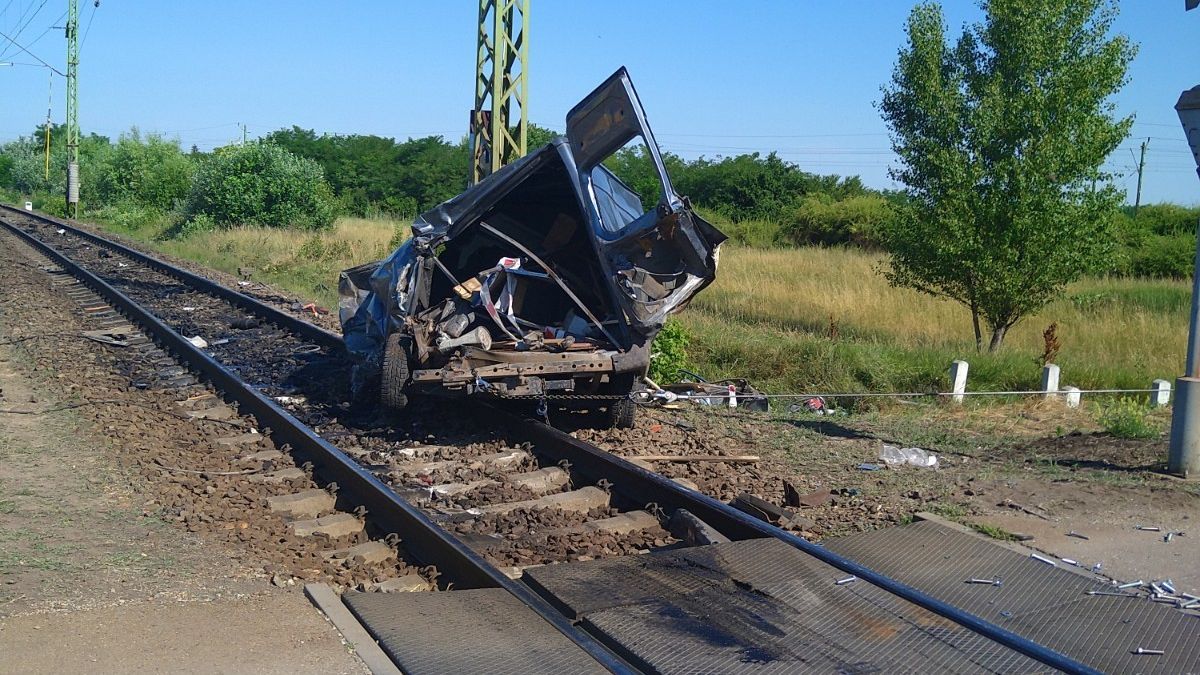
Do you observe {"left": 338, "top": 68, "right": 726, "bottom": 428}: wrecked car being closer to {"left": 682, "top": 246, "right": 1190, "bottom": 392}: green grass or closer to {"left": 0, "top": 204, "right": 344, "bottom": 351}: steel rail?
{"left": 0, "top": 204, "right": 344, "bottom": 351}: steel rail

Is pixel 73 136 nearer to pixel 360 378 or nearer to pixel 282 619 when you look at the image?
pixel 360 378

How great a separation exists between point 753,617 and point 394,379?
15.9ft

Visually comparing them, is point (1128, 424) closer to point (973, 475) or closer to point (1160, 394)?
point (973, 475)

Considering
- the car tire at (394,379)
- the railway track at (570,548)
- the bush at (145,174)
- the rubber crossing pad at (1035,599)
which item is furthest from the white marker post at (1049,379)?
the bush at (145,174)

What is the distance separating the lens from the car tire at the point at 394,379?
9031 millimetres

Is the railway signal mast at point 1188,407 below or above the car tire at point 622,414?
above

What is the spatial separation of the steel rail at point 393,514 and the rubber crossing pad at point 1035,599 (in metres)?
1.93

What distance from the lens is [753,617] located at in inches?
195

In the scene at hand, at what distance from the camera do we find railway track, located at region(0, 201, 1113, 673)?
4594mm

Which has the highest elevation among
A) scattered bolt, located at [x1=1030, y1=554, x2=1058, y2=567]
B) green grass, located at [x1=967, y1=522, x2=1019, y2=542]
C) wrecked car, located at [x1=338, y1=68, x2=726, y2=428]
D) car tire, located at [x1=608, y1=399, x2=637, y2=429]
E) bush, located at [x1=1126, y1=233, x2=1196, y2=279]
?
bush, located at [x1=1126, y1=233, x2=1196, y2=279]

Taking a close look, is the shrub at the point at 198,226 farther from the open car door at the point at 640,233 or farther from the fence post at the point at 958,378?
the open car door at the point at 640,233

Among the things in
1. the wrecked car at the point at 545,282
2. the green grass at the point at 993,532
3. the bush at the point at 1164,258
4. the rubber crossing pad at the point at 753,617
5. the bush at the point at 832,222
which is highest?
the bush at the point at 832,222

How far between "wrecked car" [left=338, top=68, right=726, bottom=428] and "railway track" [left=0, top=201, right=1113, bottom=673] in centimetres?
62

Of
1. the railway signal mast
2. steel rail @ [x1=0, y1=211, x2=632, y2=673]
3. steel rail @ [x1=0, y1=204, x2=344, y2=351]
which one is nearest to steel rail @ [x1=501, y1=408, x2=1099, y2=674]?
steel rail @ [x1=0, y1=211, x2=632, y2=673]
